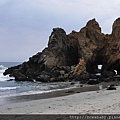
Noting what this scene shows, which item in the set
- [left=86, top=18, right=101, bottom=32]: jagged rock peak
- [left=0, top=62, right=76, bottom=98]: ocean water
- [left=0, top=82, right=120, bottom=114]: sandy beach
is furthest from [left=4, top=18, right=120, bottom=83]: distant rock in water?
[left=0, top=82, right=120, bottom=114]: sandy beach

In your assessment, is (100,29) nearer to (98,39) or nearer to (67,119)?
(98,39)

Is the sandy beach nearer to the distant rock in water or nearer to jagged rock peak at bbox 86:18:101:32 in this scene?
the distant rock in water

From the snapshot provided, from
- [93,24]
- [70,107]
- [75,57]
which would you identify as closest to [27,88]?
[70,107]

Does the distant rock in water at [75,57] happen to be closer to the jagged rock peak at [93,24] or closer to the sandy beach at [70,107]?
the jagged rock peak at [93,24]

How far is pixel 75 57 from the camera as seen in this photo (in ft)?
206

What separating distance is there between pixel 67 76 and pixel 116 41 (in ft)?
46.6

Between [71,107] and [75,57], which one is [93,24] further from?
[71,107]

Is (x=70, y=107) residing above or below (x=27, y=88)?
below

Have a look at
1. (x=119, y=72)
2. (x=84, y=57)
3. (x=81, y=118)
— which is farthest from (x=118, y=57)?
(x=81, y=118)

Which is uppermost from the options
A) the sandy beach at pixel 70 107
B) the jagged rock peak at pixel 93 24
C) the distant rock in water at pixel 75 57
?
the jagged rock peak at pixel 93 24

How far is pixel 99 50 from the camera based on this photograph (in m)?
59.8

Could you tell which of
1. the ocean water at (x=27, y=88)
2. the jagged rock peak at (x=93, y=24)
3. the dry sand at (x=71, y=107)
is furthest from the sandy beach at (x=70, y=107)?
the jagged rock peak at (x=93, y=24)

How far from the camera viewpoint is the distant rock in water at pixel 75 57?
51.6 meters

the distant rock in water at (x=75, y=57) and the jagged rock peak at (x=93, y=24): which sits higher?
the jagged rock peak at (x=93, y=24)
